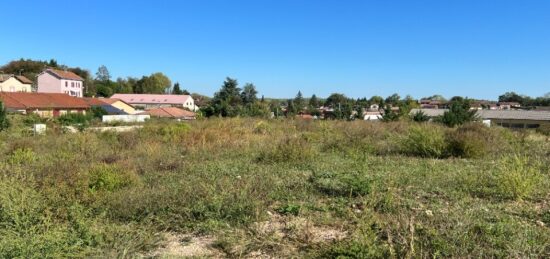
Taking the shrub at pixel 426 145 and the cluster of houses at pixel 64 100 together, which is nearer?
the shrub at pixel 426 145

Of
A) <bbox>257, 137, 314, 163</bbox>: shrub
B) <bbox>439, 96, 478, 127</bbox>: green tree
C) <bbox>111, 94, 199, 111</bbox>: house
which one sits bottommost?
<bbox>257, 137, 314, 163</bbox>: shrub

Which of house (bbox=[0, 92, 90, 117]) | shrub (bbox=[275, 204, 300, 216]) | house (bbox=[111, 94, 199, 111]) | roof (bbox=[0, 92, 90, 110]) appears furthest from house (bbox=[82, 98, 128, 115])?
shrub (bbox=[275, 204, 300, 216])

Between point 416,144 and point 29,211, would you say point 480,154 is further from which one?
point 29,211

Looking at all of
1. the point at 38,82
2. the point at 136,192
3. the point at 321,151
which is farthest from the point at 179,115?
the point at 136,192

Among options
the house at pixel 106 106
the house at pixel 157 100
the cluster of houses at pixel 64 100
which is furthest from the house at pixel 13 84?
the house at pixel 106 106

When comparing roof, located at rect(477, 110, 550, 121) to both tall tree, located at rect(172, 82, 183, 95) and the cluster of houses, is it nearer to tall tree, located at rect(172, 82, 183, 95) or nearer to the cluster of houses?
the cluster of houses

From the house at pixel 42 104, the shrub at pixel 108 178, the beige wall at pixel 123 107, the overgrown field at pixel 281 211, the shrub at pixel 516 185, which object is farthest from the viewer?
the beige wall at pixel 123 107

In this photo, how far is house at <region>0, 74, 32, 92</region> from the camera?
6484 cm

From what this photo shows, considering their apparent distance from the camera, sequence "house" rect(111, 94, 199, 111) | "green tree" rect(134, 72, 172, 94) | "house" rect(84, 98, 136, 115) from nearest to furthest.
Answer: "house" rect(84, 98, 136, 115)
"house" rect(111, 94, 199, 111)
"green tree" rect(134, 72, 172, 94)

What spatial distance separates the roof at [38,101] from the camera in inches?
1610

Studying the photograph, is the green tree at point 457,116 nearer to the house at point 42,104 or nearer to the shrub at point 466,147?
the shrub at point 466,147

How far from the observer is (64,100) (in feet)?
154

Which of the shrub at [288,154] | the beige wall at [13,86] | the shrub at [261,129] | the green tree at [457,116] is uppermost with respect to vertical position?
the beige wall at [13,86]

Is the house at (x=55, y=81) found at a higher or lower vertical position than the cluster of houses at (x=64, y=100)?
higher
